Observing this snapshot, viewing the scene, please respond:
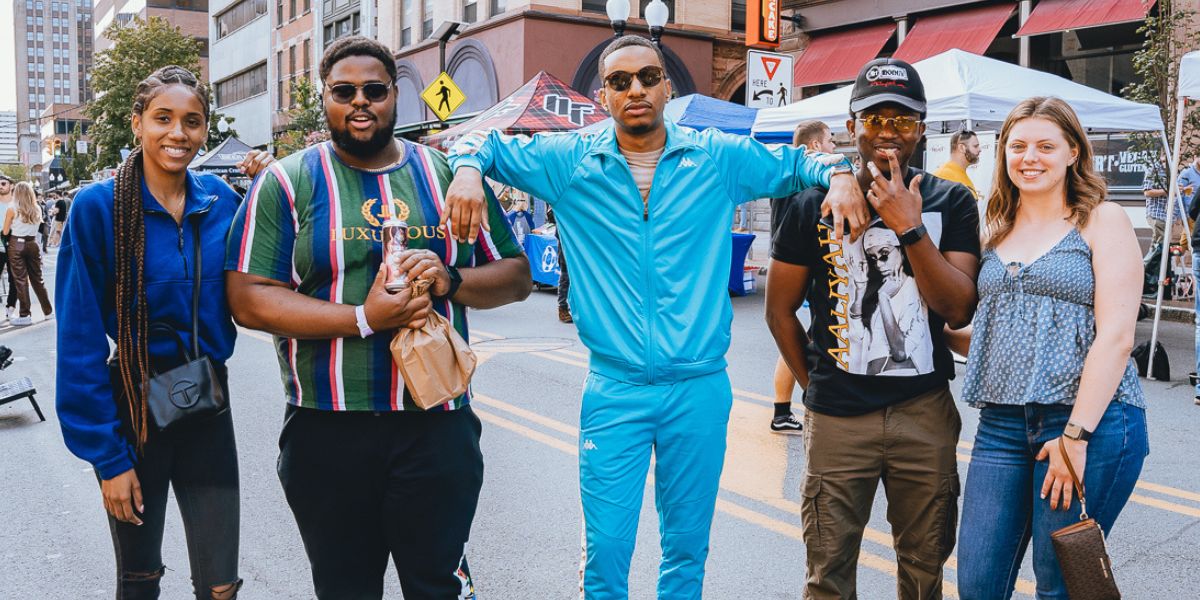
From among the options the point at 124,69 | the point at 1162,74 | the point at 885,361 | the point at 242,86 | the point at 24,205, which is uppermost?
the point at 242,86

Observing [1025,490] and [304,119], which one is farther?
[304,119]

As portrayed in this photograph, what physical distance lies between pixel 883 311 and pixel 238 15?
198 feet

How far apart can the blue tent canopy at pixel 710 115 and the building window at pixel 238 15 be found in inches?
1649

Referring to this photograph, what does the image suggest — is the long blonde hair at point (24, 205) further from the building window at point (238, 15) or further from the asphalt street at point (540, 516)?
the building window at point (238, 15)

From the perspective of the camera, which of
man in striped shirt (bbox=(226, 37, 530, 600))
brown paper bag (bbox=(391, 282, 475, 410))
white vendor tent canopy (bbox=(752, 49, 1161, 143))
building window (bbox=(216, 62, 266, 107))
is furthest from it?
building window (bbox=(216, 62, 266, 107))

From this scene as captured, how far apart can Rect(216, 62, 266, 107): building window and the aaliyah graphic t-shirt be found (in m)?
53.3

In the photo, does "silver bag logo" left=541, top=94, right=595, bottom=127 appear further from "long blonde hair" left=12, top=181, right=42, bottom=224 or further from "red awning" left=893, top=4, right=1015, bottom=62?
"long blonde hair" left=12, top=181, right=42, bottom=224

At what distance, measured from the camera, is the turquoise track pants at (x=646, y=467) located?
10.6ft

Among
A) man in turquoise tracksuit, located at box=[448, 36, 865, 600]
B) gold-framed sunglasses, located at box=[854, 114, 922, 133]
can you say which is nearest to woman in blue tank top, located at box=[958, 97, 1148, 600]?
gold-framed sunglasses, located at box=[854, 114, 922, 133]

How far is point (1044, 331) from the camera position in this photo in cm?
293

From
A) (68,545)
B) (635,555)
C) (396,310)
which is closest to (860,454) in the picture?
(396,310)

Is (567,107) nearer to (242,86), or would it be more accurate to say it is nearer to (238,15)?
(242,86)

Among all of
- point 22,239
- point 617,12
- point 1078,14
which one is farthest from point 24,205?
point 1078,14

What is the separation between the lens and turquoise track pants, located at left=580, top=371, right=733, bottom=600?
3.23 m
